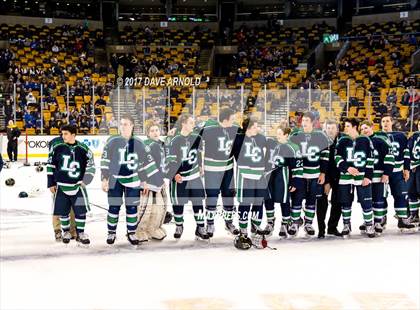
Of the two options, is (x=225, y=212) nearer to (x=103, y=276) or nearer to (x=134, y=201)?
(x=134, y=201)

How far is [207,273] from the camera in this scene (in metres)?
4.91

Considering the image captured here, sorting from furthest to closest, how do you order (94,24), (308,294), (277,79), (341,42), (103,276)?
(94,24) < (341,42) < (277,79) < (103,276) < (308,294)

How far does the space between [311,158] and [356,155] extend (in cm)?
49

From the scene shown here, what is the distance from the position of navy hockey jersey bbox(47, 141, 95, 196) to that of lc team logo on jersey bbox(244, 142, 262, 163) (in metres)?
1.66

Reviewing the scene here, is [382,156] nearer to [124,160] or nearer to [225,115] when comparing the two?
[225,115]

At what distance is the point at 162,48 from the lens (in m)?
23.7

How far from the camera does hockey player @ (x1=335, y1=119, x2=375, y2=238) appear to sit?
6.01m

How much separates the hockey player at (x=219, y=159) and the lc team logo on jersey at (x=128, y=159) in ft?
2.67

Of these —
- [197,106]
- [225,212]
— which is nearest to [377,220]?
[225,212]

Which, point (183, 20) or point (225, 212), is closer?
point (225, 212)

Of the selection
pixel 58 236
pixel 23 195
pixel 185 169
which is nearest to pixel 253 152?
pixel 185 169

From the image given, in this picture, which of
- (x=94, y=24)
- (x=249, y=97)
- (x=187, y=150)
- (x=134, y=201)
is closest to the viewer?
(x=134, y=201)

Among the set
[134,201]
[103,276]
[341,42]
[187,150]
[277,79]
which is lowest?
[103,276]

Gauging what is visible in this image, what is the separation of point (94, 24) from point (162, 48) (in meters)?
3.71
